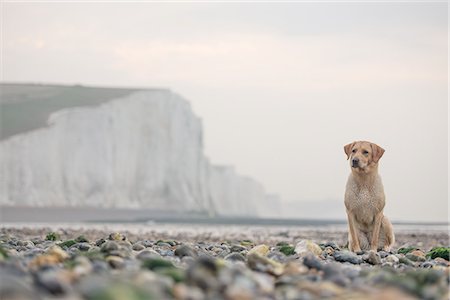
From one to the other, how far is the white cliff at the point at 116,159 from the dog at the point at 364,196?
5062 cm

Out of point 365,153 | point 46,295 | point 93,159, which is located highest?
point 93,159

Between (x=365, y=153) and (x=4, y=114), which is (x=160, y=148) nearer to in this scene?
(x=4, y=114)

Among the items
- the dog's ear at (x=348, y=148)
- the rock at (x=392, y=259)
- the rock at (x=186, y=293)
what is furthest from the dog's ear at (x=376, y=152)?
the rock at (x=186, y=293)

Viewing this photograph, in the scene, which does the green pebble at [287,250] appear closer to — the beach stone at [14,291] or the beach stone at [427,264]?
the beach stone at [427,264]

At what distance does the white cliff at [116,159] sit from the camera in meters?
61.2

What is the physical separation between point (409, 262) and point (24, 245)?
485 centimetres

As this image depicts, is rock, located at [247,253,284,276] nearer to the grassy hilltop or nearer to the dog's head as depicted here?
the dog's head

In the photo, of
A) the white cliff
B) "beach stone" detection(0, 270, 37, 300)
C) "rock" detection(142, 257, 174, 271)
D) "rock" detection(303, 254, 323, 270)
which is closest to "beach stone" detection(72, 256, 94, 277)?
"rock" detection(142, 257, 174, 271)

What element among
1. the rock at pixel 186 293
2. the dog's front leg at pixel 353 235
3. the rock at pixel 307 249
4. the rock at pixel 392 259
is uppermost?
the dog's front leg at pixel 353 235

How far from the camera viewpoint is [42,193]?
203ft

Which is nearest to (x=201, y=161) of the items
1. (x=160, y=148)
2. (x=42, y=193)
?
(x=160, y=148)

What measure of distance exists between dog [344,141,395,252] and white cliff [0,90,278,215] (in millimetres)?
50616

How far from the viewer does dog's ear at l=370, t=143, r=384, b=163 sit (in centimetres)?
1093

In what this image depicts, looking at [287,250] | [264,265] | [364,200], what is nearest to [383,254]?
[364,200]
